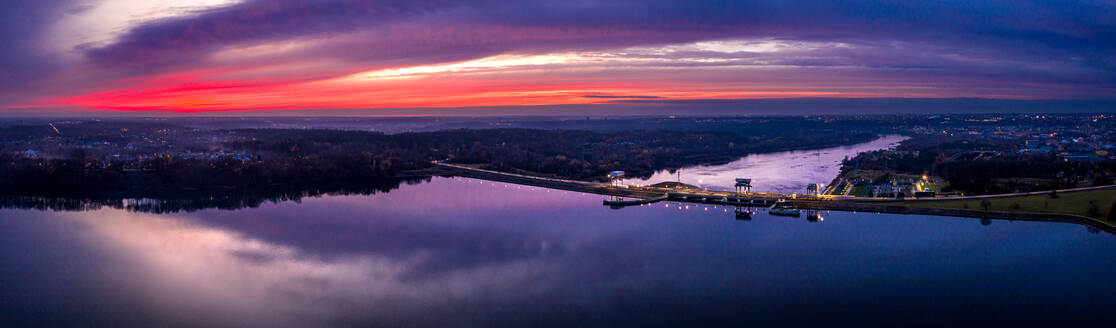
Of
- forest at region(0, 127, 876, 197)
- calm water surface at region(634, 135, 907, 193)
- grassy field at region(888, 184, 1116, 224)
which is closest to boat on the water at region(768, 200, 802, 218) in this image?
grassy field at region(888, 184, 1116, 224)

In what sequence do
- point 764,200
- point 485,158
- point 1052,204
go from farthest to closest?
point 485,158 → point 764,200 → point 1052,204

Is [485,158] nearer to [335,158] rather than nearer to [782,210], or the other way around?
[335,158]

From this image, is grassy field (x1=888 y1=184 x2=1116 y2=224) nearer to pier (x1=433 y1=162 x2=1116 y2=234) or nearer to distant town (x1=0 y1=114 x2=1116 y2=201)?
pier (x1=433 y1=162 x2=1116 y2=234)

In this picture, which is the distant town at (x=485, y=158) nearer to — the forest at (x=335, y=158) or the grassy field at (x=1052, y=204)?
the forest at (x=335, y=158)

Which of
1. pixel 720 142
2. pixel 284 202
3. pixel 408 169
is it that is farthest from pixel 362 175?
pixel 720 142

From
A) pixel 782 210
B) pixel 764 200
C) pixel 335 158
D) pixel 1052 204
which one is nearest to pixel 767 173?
pixel 764 200
